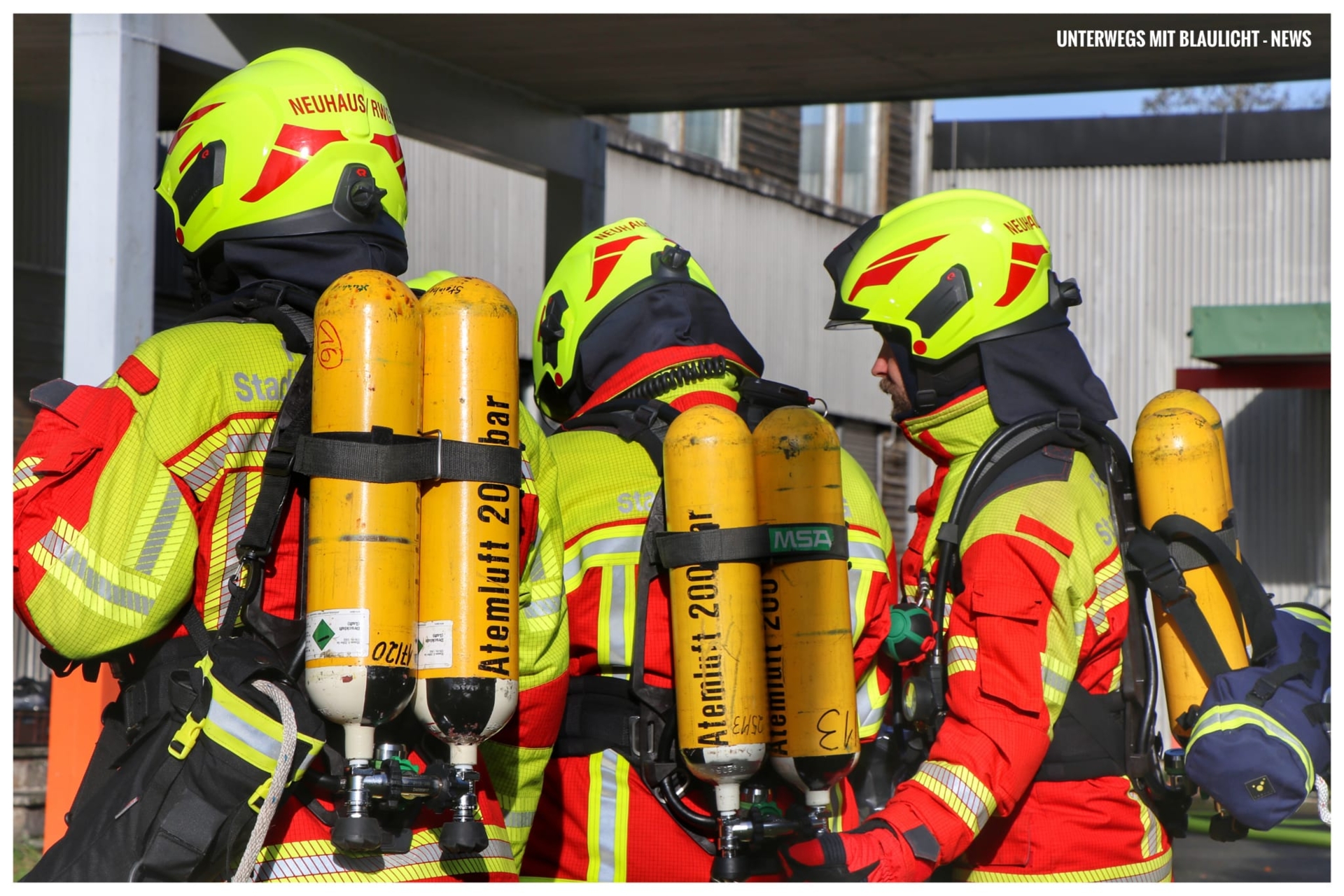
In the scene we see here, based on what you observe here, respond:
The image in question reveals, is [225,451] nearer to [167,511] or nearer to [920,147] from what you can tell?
[167,511]

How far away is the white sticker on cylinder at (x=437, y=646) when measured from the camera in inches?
95.3

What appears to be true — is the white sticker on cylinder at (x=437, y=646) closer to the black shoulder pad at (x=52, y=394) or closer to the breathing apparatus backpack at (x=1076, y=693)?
the black shoulder pad at (x=52, y=394)

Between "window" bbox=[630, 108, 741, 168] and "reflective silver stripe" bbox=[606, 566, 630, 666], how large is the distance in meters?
9.99

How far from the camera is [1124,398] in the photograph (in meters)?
16.5

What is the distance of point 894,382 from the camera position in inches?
146

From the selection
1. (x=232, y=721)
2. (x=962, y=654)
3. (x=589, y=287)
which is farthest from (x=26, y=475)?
(x=962, y=654)

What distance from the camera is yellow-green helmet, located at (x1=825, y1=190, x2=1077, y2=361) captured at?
3539mm

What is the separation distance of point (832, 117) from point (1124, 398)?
4.59 metres

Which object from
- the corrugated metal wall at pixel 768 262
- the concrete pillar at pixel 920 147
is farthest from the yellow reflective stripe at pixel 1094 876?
the concrete pillar at pixel 920 147

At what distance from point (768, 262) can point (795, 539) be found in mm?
11756

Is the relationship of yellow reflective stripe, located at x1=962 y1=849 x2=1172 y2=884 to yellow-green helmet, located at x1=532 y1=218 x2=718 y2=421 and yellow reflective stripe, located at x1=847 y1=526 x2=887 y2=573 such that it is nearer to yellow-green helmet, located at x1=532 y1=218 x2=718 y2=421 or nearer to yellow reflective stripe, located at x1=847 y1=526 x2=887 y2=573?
yellow reflective stripe, located at x1=847 y1=526 x2=887 y2=573

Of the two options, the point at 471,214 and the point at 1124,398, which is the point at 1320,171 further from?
the point at 471,214

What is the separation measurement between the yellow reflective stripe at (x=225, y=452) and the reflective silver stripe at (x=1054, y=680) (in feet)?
5.32
